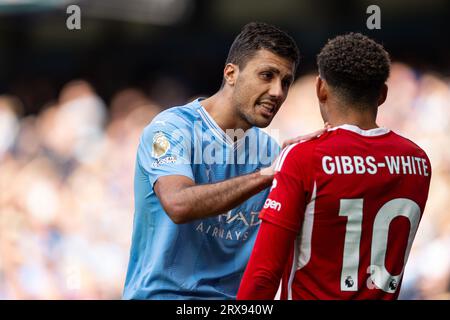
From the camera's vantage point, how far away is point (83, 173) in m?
8.33

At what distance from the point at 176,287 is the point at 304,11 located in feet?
18.3

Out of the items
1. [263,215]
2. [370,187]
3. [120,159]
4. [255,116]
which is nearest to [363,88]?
[370,187]

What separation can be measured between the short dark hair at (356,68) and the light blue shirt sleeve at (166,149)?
2.66 ft

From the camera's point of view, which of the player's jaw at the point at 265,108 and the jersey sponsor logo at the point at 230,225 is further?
the player's jaw at the point at 265,108

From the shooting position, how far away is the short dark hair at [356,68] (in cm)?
289

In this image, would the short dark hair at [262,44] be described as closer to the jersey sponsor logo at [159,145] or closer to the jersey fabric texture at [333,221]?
the jersey sponsor logo at [159,145]

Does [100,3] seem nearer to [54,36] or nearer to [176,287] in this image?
[54,36]

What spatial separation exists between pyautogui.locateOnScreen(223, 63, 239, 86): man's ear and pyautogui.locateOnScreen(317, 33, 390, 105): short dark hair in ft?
3.14

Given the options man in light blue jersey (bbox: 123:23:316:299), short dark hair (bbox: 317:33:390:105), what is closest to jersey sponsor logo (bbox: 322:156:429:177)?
short dark hair (bbox: 317:33:390:105)

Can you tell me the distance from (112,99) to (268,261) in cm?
622

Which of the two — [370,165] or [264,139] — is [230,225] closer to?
[264,139]

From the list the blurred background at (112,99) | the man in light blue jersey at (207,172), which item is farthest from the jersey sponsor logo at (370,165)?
the blurred background at (112,99)

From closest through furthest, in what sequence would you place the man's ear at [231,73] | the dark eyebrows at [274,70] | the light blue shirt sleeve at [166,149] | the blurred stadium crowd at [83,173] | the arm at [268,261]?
1. the arm at [268,261]
2. the light blue shirt sleeve at [166,149]
3. the dark eyebrows at [274,70]
4. the man's ear at [231,73]
5. the blurred stadium crowd at [83,173]
